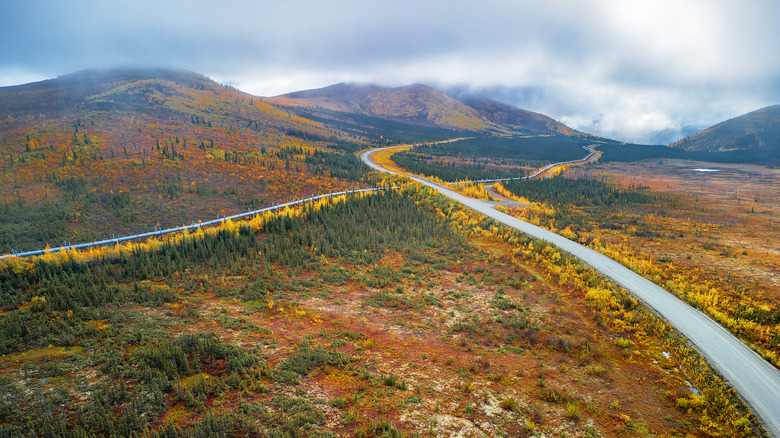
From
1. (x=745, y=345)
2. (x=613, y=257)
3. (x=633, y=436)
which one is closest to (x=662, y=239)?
(x=613, y=257)

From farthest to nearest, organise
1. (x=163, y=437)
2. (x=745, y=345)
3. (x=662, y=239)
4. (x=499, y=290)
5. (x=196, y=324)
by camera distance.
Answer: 1. (x=662, y=239)
2. (x=499, y=290)
3. (x=196, y=324)
4. (x=745, y=345)
5. (x=163, y=437)

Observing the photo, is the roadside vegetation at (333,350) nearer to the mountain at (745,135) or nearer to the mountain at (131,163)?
the mountain at (131,163)

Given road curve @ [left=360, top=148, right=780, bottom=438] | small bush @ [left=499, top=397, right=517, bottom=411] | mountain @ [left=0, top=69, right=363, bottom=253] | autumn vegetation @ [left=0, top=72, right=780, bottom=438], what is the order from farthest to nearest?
mountain @ [left=0, top=69, right=363, bottom=253], road curve @ [left=360, top=148, right=780, bottom=438], small bush @ [left=499, top=397, right=517, bottom=411], autumn vegetation @ [left=0, top=72, right=780, bottom=438]

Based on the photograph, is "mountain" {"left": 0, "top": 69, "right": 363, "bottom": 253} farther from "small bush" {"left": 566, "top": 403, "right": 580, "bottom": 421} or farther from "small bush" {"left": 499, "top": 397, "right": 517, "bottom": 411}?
"small bush" {"left": 566, "top": 403, "right": 580, "bottom": 421}

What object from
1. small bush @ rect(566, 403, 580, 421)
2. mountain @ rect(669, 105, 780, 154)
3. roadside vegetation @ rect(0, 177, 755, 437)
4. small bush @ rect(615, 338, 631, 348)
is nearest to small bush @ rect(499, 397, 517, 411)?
roadside vegetation @ rect(0, 177, 755, 437)

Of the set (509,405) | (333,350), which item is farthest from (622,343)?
(333,350)

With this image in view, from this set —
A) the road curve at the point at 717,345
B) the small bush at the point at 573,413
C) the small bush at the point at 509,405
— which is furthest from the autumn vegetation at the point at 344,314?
the road curve at the point at 717,345

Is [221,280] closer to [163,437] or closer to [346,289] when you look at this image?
[346,289]
